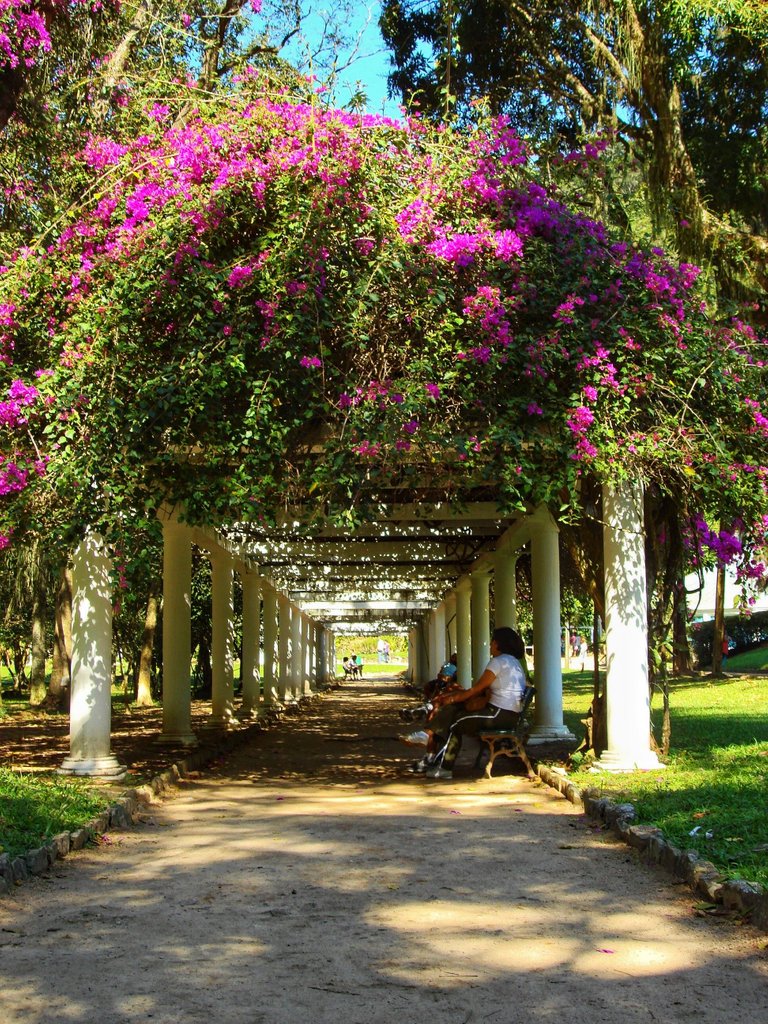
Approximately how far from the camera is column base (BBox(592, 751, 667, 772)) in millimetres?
9328

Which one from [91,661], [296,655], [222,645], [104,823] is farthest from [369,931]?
[296,655]

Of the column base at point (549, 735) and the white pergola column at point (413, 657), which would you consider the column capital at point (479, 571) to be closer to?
the column base at point (549, 735)

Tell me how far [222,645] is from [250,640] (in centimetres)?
383

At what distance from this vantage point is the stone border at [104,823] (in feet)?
18.6

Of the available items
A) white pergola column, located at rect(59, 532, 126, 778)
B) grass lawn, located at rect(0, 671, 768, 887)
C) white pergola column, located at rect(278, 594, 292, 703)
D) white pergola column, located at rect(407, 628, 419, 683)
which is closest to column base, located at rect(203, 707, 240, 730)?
white pergola column, located at rect(278, 594, 292, 703)

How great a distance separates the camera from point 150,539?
8789mm

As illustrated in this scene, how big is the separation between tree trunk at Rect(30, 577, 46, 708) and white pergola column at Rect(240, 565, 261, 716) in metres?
4.98

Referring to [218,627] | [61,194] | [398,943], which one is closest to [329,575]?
[218,627]

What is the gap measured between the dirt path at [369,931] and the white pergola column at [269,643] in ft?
47.0

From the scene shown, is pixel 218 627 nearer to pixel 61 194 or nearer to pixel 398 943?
pixel 61 194

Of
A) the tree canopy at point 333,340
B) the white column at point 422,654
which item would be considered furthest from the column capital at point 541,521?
the white column at point 422,654

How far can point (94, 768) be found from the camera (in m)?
9.47

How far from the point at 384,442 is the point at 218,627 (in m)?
10.0

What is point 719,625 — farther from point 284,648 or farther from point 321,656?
point 321,656
